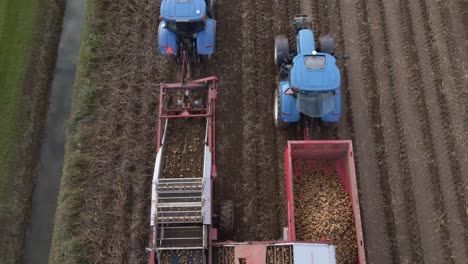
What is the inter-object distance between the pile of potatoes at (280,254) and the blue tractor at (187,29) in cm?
473

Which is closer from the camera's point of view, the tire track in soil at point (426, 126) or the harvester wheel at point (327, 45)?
the tire track in soil at point (426, 126)

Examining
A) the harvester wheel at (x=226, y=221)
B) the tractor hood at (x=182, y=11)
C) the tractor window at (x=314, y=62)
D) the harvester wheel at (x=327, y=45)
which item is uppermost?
the tractor hood at (x=182, y=11)

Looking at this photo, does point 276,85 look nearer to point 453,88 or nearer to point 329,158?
point 329,158

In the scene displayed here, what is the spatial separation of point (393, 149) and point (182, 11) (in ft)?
17.9

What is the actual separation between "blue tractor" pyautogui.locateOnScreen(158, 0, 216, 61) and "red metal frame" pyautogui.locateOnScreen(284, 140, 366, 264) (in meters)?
3.20

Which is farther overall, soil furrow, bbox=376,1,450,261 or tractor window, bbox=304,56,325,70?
soil furrow, bbox=376,1,450,261

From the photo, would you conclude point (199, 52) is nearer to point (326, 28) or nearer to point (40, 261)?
point (326, 28)

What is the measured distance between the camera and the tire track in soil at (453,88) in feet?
31.6

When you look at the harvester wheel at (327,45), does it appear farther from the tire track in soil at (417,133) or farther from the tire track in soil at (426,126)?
the tire track in soil at (426,126)

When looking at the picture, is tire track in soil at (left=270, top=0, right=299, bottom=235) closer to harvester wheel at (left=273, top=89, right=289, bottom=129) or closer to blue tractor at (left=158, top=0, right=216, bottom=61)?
harvester wheel at (left=273, top=89, right=289, bottom=129)

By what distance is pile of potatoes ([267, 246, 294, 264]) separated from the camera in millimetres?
7680

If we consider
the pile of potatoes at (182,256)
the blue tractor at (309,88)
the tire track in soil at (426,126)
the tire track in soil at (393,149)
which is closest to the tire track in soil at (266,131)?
the blue tractor at (309,88)

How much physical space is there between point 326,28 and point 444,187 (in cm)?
466

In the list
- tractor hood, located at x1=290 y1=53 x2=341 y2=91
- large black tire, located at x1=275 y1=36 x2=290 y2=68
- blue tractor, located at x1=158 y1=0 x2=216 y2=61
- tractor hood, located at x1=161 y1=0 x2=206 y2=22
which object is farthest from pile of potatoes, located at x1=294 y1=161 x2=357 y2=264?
tractor hood, located at x1=161 y1=0 x2=206 y2=22
